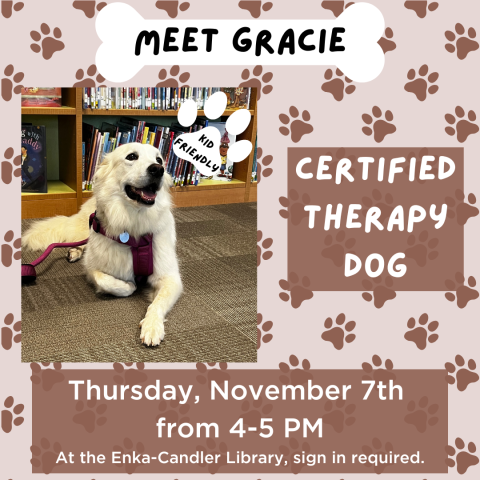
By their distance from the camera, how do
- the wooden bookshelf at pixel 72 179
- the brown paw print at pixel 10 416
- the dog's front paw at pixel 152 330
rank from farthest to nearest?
the wooden bookshelf at pixel 72 179 < the dog's front paw at pixel 152 330 < the brown paw print at pixel 10 416

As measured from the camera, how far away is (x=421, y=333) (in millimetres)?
1668

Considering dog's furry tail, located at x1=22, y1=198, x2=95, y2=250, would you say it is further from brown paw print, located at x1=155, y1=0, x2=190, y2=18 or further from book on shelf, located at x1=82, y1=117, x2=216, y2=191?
brown paw print, located at x1=155, y1=0, x2=190, y2=18

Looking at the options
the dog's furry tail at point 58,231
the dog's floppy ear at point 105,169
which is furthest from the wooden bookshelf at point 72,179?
the dog's floppy ear at point 105,169

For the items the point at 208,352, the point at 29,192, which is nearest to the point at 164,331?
the point at 208,352

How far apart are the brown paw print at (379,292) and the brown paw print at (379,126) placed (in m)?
0.47

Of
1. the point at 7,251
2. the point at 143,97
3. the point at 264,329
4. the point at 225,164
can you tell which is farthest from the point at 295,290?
the point at 225,164

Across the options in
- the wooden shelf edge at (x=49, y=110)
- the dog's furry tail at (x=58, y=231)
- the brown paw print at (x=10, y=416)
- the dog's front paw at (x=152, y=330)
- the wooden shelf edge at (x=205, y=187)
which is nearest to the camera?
the brown paw print at (x=10, y=416)

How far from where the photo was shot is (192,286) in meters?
2.67

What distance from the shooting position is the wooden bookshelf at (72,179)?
3.68 m

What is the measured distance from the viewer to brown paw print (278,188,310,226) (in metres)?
1.70

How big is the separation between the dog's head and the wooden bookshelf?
1368mm

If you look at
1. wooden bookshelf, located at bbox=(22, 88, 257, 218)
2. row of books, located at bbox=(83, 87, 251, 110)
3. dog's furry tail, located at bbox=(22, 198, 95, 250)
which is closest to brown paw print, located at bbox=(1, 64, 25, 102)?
dog's furry tail, located at bbox=(22, 198, 95, 250)

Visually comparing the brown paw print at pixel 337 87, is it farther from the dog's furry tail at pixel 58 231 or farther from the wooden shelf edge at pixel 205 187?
the wooden shelf edge at pixel 205 187

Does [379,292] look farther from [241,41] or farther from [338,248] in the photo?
[241,41]
